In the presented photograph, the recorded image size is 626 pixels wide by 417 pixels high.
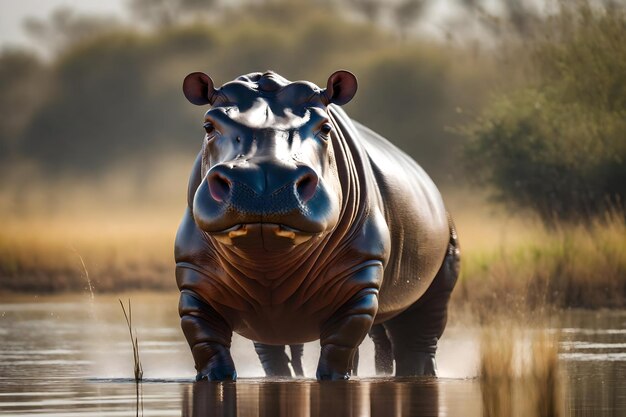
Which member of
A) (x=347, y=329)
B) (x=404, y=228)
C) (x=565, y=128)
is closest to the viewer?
(x=347, y=329)

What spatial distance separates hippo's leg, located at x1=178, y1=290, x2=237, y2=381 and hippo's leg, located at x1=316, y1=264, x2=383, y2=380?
54 centimetres

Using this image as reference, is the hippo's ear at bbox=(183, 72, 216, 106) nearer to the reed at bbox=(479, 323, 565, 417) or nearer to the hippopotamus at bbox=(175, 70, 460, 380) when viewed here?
the hippopotamus at bbox=(175, 70, 460, 380)

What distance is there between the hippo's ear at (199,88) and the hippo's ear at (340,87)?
65 cm

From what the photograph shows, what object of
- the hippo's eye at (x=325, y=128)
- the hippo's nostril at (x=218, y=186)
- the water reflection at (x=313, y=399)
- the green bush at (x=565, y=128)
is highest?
the green bush at (x=565, y=128)

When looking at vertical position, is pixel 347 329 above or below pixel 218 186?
below

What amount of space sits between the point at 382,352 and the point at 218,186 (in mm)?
4172

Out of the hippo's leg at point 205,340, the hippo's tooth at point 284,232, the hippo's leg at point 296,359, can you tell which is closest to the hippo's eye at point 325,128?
the hippo's tooth at point 284,232

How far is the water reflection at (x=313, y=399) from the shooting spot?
312 inches

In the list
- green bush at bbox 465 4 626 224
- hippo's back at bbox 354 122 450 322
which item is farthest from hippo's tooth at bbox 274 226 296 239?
green bush at bbox 465 4 626 224

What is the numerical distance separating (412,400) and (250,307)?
Answer: 80.4 inches

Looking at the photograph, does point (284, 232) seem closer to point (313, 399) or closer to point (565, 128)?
point (313, 399)

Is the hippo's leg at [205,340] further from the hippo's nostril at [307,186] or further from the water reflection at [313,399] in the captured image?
the hippo's nostril at [307,186]

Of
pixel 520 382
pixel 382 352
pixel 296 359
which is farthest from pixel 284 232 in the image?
pixel 382 352

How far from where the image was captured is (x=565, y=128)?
29.5 m
